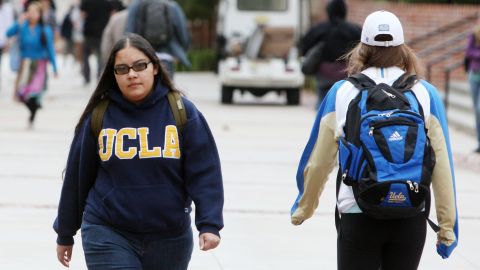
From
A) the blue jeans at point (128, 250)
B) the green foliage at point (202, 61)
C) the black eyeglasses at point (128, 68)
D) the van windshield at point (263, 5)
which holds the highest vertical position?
the black eyeglasses at point (128, 68)

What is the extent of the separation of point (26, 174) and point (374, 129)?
6.86 m

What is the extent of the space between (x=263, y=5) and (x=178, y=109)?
19.1m

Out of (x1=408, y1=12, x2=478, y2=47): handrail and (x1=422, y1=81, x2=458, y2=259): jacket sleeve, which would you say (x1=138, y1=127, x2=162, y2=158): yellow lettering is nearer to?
(x1=422, y1=81, x2=458, y2=259): jacket sleeve

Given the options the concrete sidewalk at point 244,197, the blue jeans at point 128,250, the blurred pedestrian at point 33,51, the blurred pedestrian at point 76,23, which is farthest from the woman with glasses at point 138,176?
the blurred pedestrian at point 76,23

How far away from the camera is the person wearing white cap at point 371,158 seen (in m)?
4.58

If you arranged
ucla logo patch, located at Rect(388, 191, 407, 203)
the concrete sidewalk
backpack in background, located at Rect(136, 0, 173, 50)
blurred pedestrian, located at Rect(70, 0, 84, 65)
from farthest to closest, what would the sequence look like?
blurred pedestrian, located at Rect(70, 0, 84, 65)
backpack in background, located at Rect(136, 0, 173, 50)
the concrete sidewalk
ucla logo patch, located at Rect(388, 191, 407, 203)

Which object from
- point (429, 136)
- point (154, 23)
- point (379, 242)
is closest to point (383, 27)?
point (429, 136)

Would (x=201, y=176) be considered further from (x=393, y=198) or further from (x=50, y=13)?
(x=50, y=13)

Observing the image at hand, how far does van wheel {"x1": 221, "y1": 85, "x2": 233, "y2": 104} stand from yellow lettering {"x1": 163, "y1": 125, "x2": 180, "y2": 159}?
16389 millimetres

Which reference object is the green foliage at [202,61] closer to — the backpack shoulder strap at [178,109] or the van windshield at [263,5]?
the van windshield at [263,5]

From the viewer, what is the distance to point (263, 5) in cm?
2358

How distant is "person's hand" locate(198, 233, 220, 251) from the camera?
4.55 metres

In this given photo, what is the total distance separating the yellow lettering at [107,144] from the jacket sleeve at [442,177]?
1.26m

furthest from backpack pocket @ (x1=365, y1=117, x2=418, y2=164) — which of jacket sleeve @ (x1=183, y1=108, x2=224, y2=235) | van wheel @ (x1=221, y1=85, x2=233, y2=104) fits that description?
van wheel @ (x1=221, y1=85, x2=233, y2=104)
